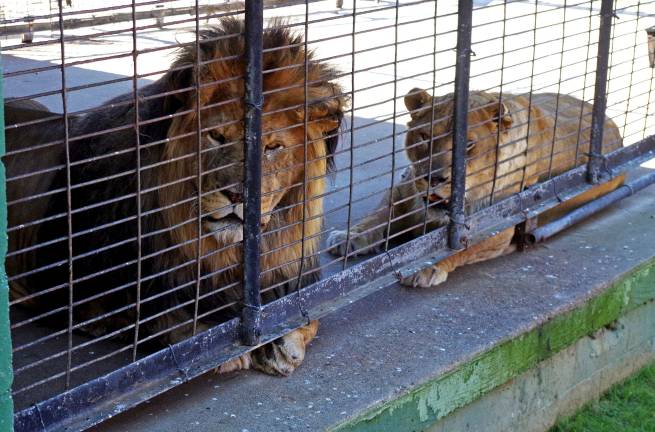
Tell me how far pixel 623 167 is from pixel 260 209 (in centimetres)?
249

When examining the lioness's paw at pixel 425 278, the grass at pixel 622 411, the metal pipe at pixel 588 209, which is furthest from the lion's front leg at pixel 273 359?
the metal pipe at pixel 588 209

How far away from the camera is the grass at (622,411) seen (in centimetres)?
430

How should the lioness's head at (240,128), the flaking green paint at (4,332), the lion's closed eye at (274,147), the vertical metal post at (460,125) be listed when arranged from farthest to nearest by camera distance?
the vertical metal post at (460,125), the lion's closed eye at (274,147), the lioness's head at (240,128), the flaking green paint at (4,332)

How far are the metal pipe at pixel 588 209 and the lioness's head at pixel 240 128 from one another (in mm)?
1562

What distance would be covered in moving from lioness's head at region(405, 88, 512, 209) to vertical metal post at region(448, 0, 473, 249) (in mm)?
149

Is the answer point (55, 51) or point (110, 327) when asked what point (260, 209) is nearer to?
point (110, 327)

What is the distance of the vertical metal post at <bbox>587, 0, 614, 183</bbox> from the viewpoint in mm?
4617

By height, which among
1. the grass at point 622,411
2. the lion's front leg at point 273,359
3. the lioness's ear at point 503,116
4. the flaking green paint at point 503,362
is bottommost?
the grass at point 622,411

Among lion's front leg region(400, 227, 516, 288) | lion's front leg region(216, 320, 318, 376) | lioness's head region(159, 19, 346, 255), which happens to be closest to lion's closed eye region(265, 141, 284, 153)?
lioness's head region(159, 19, 346, 255)

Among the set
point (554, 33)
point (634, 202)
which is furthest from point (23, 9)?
point (634, 202)

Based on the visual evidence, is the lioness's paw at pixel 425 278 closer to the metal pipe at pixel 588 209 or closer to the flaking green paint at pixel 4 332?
the metal pipe at pixel 588 209

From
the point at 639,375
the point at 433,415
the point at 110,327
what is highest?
the point at 110,327

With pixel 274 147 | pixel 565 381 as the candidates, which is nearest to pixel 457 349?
pixel 565 381

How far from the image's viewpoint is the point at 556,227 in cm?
479
